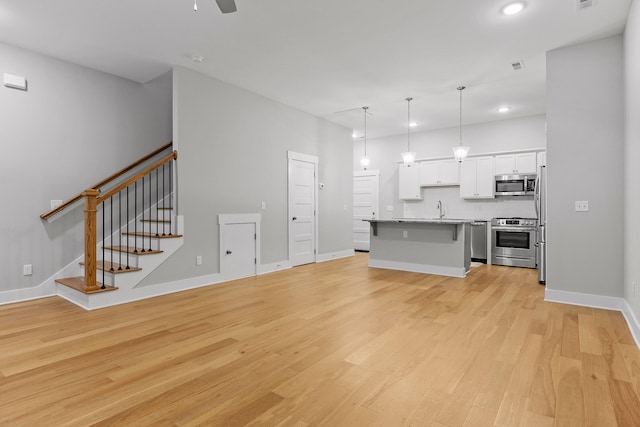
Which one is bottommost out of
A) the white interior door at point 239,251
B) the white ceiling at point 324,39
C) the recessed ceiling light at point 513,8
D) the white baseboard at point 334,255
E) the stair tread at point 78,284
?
the white baseboard at point 334,255

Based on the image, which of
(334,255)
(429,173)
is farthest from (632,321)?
(429,173)

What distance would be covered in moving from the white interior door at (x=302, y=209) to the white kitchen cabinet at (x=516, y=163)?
393cm

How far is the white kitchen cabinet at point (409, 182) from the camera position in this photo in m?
8.33

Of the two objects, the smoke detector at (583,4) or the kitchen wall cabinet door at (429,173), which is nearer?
the smoke detector at (583,4)

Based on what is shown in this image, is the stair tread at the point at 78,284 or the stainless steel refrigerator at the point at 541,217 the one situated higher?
the stainless steel refrigerator at the point at 541,217

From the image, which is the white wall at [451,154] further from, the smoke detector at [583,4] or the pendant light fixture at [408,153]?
the smoke detector at [583,4]

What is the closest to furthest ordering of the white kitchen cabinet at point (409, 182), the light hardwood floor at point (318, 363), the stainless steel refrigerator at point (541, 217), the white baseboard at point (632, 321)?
the light hardwood floor at point (318, 363), the white baseboard at point (632, 321), the stainless steel refrigerator at point (541, 217), the white kitchen cabinet at point (409, 182)

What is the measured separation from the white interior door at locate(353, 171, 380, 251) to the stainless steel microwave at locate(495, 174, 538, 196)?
297 cm

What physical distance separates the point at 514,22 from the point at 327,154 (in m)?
4.33

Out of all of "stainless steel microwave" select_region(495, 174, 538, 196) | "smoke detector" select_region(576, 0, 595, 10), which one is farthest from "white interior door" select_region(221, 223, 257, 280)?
"stainless steel microwave" select_region(495, 174, 538, 196)

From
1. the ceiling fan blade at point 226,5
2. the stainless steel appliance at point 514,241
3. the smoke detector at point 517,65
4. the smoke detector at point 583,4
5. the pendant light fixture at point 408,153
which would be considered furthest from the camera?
the stainless steel appliance at point 514,241

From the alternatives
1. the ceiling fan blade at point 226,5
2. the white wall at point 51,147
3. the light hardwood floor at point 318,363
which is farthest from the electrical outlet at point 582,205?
the white wall at point 51,147

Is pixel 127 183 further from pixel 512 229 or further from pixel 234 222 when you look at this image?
pixel 512 229

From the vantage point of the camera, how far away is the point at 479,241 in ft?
23.5
